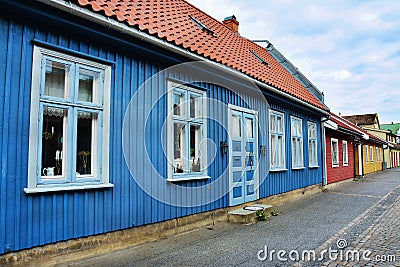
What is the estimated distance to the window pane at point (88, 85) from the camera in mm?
4625

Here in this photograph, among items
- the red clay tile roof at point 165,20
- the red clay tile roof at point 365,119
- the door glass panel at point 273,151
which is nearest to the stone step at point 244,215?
the door glass panel at point 273,151

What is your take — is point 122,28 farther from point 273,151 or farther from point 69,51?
point 273,151

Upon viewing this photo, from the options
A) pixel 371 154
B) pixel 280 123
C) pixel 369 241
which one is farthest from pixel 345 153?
pixel 369 241

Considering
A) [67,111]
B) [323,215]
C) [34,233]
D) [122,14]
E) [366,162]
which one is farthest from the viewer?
[366,162]

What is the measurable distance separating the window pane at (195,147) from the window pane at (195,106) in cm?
26

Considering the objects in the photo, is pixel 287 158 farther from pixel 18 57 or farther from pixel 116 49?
pixel 18 57

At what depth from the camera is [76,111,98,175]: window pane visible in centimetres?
457

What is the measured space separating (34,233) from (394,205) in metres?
9.68

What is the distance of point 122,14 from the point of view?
17.1 feet

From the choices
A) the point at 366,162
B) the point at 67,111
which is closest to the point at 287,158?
the point at 67,111

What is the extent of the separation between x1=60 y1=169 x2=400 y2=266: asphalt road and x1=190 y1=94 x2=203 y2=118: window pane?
2.36 m

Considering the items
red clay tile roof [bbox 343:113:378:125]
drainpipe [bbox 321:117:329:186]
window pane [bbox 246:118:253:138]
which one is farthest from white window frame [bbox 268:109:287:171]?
red clay tile roof [bbox 343:113:378:125]

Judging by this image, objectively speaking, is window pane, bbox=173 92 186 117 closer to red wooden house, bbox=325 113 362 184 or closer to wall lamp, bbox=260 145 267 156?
wall lamp, bbox=260 145 267 156

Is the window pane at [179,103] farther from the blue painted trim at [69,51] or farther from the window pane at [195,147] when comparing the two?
the blue painted trim at [69,51]
